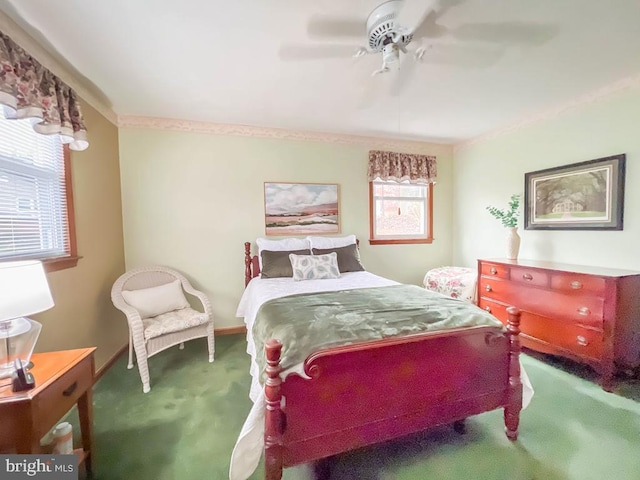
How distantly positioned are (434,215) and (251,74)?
10.3ft

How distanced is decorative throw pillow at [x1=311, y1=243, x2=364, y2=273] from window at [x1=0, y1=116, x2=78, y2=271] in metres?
2.17

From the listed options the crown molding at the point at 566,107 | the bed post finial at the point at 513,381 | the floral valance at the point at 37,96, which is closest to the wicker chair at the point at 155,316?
the floral valance at the point at 37,96

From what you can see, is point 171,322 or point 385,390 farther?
point 171,322

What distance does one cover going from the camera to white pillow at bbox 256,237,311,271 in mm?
3182

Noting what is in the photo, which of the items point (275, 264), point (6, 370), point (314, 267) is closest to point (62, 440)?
point (6, 370)

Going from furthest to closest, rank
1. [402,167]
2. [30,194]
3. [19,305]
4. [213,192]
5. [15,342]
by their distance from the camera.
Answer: [402,167]
[213,192]
[30,194]
[15,342]
[19,305]

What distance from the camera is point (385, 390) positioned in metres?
1.38

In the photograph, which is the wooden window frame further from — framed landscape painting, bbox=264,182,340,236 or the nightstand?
framed landscape painting, bbox=264,182,340,236

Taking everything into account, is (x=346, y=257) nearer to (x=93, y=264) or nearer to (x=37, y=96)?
(x=93, y=264)

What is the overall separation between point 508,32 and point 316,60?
48.9 inches

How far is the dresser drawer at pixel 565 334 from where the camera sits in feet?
7.00

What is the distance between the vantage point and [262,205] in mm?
3412

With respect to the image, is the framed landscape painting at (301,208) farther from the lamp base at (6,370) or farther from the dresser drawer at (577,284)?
the lamp base at (6,370)

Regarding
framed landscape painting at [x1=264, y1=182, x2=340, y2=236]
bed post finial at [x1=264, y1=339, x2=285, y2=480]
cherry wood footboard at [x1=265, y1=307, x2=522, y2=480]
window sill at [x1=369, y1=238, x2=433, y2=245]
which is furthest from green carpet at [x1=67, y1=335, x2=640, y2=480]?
window sill at [x1=369, y1=238, x2=433, y2=245]
